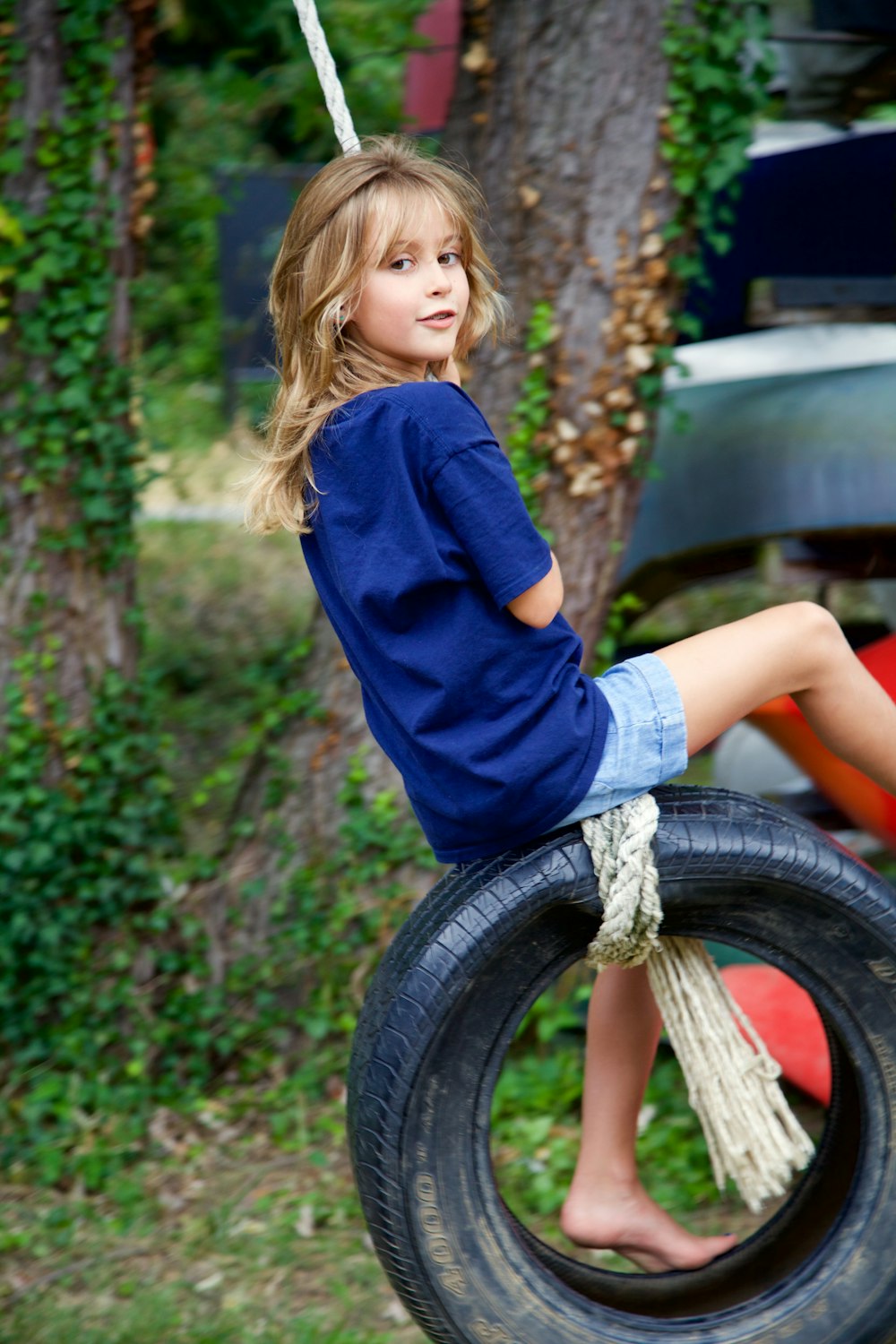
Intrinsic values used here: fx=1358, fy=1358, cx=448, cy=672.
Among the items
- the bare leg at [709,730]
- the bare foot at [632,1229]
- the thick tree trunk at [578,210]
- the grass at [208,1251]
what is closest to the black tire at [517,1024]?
the bare leg at [709,730]

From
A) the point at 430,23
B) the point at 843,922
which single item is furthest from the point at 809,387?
the point at 430,23

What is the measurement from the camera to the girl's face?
212 cm

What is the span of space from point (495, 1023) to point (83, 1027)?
2208 millimetres

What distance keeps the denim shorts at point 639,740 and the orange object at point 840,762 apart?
5.13 ft

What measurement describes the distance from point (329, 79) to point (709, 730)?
1271 millimetres

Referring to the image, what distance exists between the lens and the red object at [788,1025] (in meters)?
3.61

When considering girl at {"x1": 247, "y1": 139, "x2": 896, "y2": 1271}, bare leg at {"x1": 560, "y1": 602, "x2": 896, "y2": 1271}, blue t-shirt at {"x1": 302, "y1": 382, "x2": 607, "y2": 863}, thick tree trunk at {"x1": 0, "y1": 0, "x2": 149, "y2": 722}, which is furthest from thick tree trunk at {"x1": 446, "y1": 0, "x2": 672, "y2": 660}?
blue t-shirt at {"x1": 302, "y1": 382, "x2": 607, "y2": 863}

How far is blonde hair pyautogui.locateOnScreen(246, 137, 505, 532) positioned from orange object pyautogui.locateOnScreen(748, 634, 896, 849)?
195cm

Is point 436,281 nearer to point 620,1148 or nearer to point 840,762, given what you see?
point 620,1148

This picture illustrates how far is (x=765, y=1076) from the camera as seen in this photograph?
2.37m

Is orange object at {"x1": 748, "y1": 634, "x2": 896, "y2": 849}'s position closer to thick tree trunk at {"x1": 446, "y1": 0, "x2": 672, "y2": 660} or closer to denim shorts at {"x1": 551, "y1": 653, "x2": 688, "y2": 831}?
thick tree trunk at {"x1": 446, "y1": 0, "x2": 672, "y2": 660}

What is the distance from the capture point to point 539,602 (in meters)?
2.07

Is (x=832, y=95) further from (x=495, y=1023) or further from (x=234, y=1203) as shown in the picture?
(x=234, y=1203)

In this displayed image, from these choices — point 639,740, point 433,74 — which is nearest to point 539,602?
point 639,740
